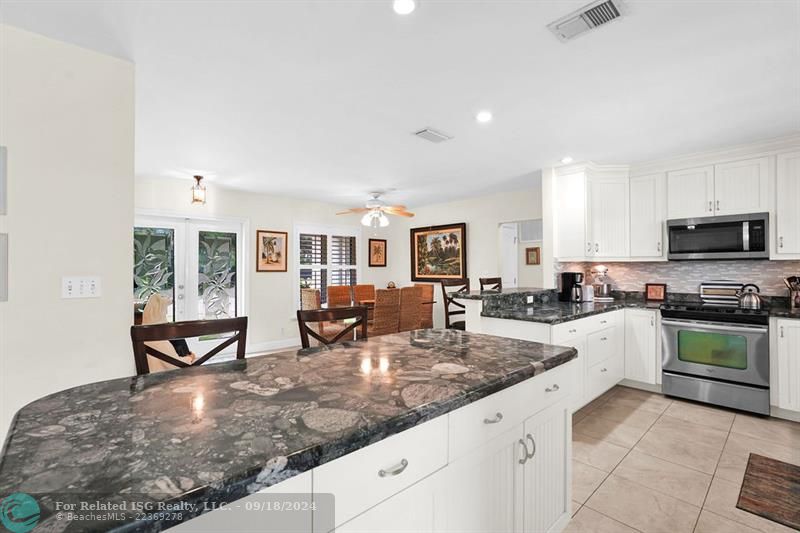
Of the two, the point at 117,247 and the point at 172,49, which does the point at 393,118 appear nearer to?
the point at 172,49

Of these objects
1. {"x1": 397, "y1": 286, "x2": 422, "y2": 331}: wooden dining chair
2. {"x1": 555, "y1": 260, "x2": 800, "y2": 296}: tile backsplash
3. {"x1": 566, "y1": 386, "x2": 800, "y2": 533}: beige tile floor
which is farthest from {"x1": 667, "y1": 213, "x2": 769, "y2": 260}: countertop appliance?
{"x1": 397, "y1": 286, "x2": 422, "y2": 331}: wooden dining chair

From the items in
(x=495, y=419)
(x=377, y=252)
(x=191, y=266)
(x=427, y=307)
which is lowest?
(x=427, y=307)

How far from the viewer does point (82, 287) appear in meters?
1.90

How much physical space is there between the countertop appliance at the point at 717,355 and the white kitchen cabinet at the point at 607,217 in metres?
0.83

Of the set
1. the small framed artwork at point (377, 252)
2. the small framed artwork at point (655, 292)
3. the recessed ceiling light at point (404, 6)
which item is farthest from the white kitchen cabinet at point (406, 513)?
the small framed artwork at point (377, 252)

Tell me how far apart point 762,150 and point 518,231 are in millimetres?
2815

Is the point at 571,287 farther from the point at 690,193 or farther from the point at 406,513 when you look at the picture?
the point at 406,513

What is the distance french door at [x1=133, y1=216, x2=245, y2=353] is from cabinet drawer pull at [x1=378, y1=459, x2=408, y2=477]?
15.5 ft

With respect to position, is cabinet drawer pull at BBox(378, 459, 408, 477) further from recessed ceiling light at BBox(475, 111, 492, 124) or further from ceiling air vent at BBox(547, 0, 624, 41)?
recessed ceiling light at BBox(475, 111, 492, 124)

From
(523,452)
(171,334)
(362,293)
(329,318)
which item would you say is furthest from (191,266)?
(523,452)

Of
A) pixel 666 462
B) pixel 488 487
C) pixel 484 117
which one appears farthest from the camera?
pixel 484 117

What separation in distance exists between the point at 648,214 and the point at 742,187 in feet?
2.46

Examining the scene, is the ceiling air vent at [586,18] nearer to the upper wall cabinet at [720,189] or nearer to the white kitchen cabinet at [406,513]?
the white kitchen cabinet at [406,513]

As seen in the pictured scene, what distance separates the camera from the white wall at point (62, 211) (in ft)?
5.73
